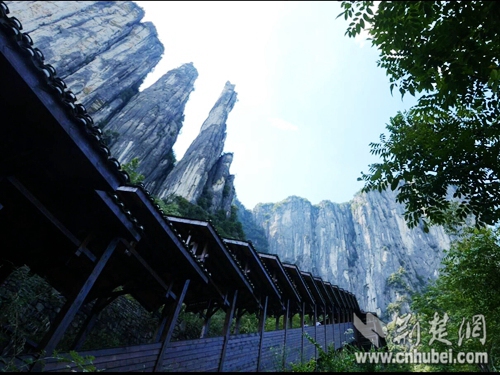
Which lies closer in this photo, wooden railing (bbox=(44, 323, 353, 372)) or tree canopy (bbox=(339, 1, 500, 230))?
tree canopy (bbox=(339, 1, 500, 230))

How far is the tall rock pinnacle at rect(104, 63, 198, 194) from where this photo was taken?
4325 cm

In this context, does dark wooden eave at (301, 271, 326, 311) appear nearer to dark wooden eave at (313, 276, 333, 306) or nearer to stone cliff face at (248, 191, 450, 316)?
dark wooden eave at (313, 276, 333, 306)

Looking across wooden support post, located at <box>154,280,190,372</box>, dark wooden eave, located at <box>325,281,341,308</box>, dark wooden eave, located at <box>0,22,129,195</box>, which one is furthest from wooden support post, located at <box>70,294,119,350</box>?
dark wooden eave, located at <box>325,281,341,308</box>

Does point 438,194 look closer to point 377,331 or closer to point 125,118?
point 377,331

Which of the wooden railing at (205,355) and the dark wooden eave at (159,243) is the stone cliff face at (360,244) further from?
the dark wooden eave at (159,243)

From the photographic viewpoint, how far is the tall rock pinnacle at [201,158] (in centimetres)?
4406

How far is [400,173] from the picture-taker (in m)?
5.88

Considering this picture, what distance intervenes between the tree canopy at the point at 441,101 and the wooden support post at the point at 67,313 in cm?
618

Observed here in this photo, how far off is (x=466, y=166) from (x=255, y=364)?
11253 mm

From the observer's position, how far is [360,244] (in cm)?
8531

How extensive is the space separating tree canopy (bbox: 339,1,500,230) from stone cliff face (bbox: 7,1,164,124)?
43.9m

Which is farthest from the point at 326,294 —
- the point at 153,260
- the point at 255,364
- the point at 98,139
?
the point at 98,139

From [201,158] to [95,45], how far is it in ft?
88.8

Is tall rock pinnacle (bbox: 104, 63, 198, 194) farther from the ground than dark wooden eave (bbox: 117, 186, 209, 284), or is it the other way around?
tall rock pinnacle (bbox: 104, 63, 198, 194)
